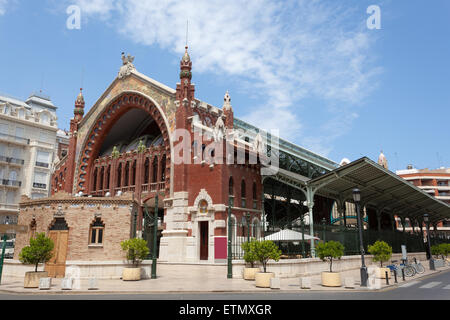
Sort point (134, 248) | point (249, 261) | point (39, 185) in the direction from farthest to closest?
1. point (39, 185)
2. point (249, 261)
3. point (134, 248)

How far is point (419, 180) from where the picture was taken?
3428 inches

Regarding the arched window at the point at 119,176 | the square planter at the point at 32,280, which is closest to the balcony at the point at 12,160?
the arched window at the point at 119,176

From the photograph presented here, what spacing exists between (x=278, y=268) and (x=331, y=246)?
353 cm

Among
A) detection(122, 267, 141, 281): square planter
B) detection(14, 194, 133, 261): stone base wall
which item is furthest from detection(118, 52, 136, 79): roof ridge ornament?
detection(122, 267, 141, 281): square planter

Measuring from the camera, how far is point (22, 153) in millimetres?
58406

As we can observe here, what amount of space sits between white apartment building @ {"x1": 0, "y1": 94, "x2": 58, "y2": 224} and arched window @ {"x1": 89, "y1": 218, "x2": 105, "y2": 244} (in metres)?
40.1

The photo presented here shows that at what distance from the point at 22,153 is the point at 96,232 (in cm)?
4537

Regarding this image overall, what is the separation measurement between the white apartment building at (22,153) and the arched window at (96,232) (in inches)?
1577

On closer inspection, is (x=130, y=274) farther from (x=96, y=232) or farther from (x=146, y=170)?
(x=146, y=170)

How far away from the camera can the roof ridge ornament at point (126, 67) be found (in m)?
42.0

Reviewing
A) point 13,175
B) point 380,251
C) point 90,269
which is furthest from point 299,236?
point 13,175
